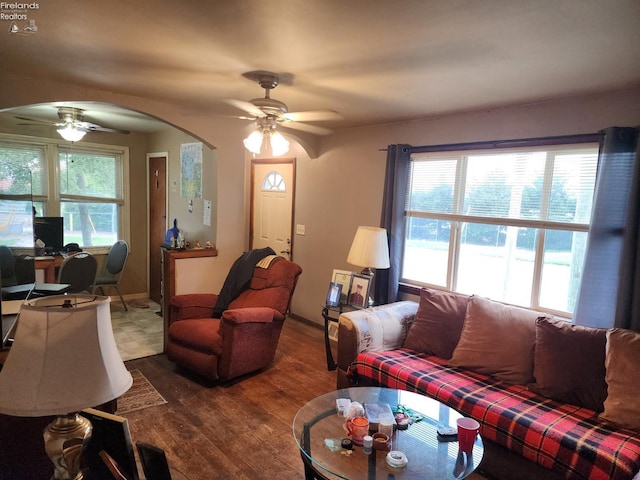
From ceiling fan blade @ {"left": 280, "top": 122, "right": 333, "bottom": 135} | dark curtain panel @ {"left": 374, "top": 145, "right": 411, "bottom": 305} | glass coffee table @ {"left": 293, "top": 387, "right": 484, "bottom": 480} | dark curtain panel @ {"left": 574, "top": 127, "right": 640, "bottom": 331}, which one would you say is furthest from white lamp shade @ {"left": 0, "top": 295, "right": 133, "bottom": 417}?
ceiling fan blade @ {"left": 280, "top": 122, "right": 333, "bottom": 135}

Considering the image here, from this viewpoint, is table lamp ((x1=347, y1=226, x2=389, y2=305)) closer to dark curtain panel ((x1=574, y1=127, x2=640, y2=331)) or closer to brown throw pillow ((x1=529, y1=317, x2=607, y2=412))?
brown throw pillow ((x1=529, y1=317, x2=607, y2=412))

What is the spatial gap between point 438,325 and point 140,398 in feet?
7.45

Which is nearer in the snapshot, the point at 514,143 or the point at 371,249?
the point at 514,143

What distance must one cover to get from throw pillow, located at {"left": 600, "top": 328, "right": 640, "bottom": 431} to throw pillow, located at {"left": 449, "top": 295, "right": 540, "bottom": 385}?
435 mm

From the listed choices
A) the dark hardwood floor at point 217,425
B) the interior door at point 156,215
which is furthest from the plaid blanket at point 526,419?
the interior door at point 156,215

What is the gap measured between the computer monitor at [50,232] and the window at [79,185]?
28 cm

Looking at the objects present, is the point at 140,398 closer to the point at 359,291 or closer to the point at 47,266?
the point at 359,291

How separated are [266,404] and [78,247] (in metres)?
3.54

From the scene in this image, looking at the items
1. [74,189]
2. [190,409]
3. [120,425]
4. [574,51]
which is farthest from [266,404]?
[74,189]

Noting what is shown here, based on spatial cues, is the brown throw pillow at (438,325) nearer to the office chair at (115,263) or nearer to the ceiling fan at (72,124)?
the ceiling fan at (72,124)

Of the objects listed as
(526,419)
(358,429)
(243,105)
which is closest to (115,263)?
(243,105)

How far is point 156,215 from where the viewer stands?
5.61m

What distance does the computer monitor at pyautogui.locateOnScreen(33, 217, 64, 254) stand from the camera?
461 cm

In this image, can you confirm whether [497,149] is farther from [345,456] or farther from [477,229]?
[345,456]
